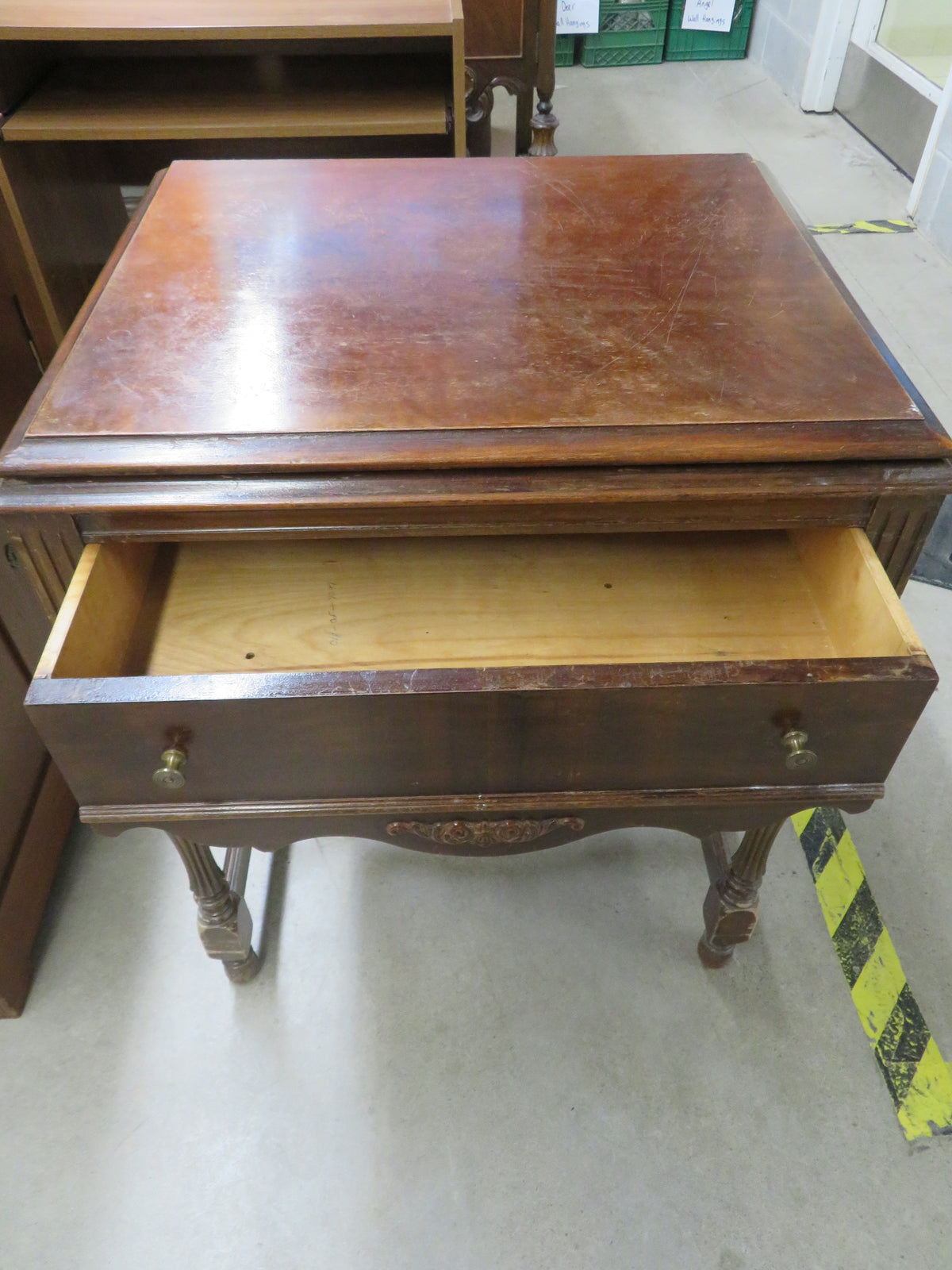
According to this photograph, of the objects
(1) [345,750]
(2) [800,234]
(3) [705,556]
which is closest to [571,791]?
(1) [345,750]

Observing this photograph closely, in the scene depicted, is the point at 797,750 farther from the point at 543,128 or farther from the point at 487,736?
the point at 543,128

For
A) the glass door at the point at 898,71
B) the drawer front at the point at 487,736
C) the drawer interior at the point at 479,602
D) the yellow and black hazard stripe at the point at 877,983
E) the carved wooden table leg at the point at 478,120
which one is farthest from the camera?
the glass door at the point at 898,71

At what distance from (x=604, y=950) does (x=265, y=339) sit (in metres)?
0.78

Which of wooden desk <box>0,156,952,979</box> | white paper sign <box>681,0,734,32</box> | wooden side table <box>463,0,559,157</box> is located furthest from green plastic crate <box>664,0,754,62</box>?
wooden desk <box>0,156,952,979</box>

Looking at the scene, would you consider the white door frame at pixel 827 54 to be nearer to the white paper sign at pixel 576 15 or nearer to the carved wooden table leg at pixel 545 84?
the white paper sign at pixel 576 15

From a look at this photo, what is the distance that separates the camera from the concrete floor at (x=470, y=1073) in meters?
0.87

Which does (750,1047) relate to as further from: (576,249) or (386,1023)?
(576,249)

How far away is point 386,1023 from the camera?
1017mm

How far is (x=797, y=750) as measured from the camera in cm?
67

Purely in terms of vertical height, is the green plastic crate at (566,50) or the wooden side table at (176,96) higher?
the wooden side table at (176,96)

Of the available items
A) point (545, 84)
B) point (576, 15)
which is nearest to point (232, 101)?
point (545, 84)

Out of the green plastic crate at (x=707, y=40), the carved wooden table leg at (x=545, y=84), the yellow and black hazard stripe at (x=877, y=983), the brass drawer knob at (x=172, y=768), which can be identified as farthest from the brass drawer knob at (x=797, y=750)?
the green plastic crate at (x=707, y=40)

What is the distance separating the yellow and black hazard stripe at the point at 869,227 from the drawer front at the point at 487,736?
220 cm

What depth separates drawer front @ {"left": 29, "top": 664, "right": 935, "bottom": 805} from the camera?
62cm
